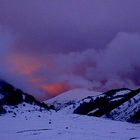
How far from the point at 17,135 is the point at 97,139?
8565mm

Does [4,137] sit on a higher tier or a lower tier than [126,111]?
lower

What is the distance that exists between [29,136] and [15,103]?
6134 cm

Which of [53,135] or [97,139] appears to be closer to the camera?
[97,139]

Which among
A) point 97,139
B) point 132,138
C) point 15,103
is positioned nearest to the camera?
point 97,139

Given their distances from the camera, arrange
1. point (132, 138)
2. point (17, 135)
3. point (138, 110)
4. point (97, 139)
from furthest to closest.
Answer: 1. point (138, 110)
2. point (17, 135)
3. point (132, 138)
4. point (97, 139)

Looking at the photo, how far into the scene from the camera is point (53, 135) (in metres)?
31.1

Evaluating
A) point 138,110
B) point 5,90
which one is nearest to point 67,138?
point 5,90

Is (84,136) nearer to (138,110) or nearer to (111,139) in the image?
(111,139)

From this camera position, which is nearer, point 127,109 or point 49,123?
point 49,123

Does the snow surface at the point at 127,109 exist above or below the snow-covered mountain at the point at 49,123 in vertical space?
above

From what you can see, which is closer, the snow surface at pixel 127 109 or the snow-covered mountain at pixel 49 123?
the snow-covered mountain at pixel 49 123

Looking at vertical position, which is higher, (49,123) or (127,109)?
(127,109)

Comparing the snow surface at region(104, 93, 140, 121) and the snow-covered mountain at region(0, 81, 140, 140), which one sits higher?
the snow surface at region(104, 93, 140, 121)

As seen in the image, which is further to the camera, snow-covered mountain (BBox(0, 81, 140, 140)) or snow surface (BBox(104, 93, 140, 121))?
snow surface (BBox(104, 93, 140, 121))
